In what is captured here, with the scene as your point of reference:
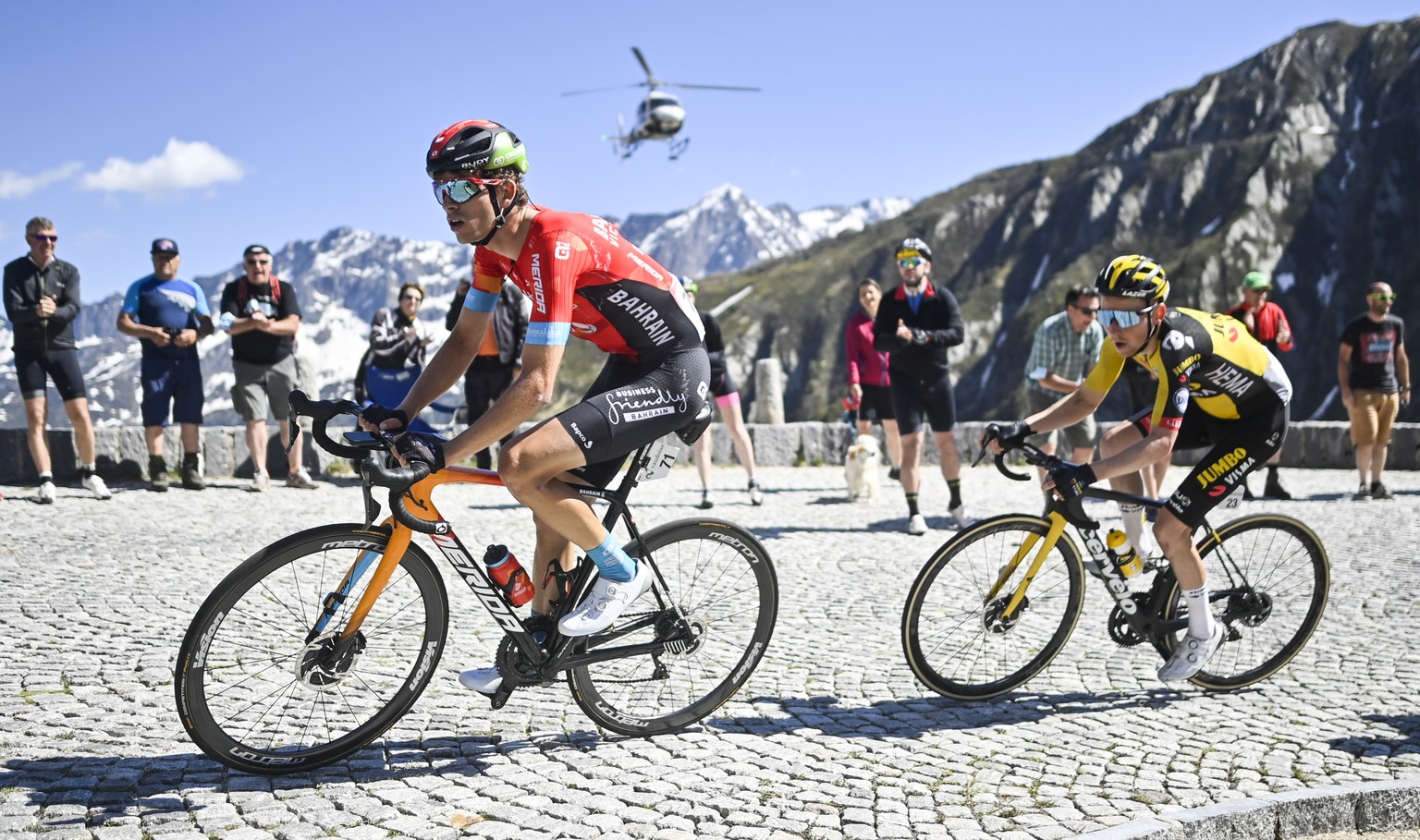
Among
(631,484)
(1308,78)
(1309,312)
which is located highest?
(1308,78)

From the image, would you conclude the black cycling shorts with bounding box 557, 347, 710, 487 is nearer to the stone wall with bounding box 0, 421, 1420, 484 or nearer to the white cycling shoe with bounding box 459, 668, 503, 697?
the white cycling shoe with bounding box 459, 668, 503, 697

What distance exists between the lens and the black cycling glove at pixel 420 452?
336cm

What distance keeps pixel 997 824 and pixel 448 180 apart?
2.52 m

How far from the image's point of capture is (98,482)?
10.4 meters

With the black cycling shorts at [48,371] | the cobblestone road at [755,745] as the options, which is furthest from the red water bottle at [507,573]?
the black cycling shorts at [48,371]

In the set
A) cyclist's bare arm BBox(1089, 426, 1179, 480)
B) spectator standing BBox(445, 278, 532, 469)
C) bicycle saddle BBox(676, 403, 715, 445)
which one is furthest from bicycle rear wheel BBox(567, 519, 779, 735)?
spectator standing BBox(445, 278, 532, 469)

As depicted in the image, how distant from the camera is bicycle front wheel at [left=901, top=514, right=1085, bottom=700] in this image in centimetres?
455

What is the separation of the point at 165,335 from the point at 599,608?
322 inches

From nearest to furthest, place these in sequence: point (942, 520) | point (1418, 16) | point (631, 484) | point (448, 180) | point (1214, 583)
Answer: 1. point (448, 180)
2. point (631, 484)
3. point (1214, 583)
4. point (942, 520)
5. point (1418, 16)

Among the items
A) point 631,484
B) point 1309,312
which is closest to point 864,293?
point 631,484

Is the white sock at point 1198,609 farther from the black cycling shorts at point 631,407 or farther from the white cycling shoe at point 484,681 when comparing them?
the white cycling shoe at point 484,681

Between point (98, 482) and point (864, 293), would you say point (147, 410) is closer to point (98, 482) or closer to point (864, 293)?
point (98, 482)

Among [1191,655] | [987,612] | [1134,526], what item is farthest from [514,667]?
[1134,526]

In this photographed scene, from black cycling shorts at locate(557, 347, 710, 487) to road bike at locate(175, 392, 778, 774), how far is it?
101 millimetres
